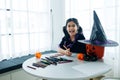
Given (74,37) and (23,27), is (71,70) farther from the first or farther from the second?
(23,27)

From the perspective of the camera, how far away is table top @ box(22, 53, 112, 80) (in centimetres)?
130

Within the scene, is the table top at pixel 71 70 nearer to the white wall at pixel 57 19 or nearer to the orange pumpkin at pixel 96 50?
the orange pumpkin at pixel 96 50

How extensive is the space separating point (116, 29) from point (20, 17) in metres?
1.47

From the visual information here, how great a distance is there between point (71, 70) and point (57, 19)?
1.87 metres

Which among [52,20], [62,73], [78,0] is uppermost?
[78,0]

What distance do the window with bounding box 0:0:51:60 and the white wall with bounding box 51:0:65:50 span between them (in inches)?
3.8

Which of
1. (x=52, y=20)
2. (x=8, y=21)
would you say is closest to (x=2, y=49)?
(x=8, y=21)

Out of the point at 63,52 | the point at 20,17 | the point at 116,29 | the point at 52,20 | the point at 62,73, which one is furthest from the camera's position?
the point at 52,20

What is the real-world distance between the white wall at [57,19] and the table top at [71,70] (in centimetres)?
158

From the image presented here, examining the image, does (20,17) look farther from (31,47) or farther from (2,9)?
(31,47)

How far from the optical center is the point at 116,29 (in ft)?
7.84

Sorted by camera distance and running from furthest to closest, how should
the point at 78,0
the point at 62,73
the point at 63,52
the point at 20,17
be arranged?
the point at 78,0 → the point at 20,17 → the point at 63,52 → the point at 62,73

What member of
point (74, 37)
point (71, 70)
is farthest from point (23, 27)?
point (71, 70)

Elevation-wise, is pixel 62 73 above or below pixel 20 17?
below
